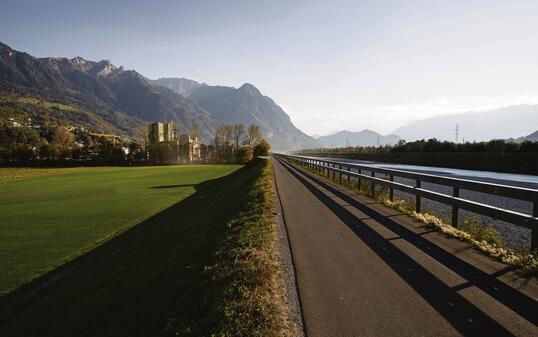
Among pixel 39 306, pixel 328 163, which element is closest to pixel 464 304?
pixel 39 306

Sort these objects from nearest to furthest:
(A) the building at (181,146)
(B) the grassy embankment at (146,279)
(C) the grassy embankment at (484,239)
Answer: (B) the grassy embankment at (146,279), (C) the grassy embankment at (484,239), (A) the building at (181,146)

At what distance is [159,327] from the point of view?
4.68 m

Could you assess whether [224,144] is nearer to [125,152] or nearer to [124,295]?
[125,152]

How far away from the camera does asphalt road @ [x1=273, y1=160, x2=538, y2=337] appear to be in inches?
151

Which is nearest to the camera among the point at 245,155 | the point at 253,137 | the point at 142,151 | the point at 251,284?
the point at 251,284

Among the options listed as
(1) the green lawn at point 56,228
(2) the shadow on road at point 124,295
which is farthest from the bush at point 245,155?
(2) the shadow on road at point 124,295

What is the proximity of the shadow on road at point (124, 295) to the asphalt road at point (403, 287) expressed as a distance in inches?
71.3

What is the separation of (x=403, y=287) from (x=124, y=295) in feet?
20.8

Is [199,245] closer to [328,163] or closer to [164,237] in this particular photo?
[164,237]

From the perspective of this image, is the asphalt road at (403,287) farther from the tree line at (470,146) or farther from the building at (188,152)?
the building at (188,152)

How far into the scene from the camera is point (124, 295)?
7434mm

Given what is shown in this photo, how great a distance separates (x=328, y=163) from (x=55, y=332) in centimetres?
2336

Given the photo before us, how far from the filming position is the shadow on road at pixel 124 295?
4.95 m

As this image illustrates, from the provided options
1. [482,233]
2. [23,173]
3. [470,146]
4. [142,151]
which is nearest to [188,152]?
[142,151]
